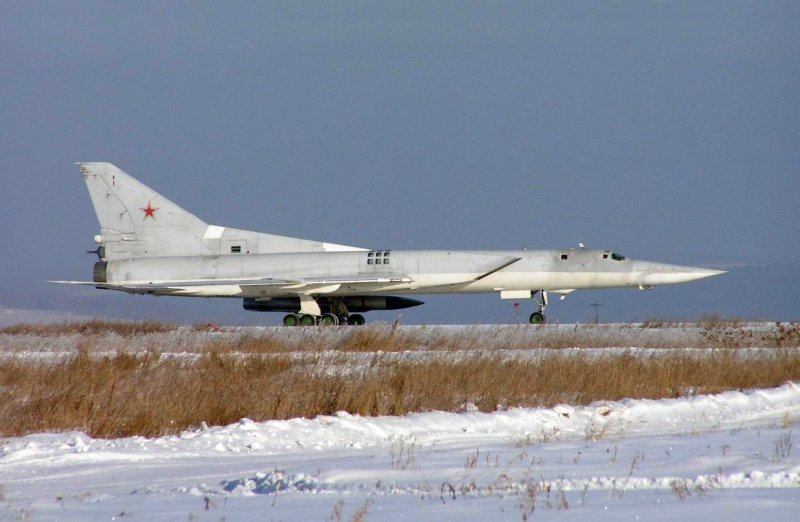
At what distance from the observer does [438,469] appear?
6520 mm

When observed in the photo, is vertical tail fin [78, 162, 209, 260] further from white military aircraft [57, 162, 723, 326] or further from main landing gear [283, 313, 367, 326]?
main landing gear [283, 313, 367, 326]

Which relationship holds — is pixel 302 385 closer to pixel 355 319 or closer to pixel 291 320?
pixel 291 320

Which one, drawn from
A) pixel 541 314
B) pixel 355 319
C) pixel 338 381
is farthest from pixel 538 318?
pixel 338 381

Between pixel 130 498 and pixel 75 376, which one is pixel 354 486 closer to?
pixel 130 498

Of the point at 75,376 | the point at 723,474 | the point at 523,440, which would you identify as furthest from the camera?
the point at 75,376

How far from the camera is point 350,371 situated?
1239cm

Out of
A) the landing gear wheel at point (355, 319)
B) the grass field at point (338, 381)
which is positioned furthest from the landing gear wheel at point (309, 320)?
the grass field at point (338, 381)

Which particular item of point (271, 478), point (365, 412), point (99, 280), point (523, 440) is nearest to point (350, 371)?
point (365, 412)

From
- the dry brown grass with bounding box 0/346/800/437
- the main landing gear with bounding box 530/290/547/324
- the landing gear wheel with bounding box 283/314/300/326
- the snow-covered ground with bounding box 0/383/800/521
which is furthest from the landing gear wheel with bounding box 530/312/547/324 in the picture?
the snow-covered ground with bounding box 0/383/800/521

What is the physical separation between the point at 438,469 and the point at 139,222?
2128 centimetres

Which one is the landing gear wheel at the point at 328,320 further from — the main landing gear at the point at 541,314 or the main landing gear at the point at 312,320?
the main landing gear at the point at 541,314

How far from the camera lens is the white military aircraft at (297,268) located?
974 inches

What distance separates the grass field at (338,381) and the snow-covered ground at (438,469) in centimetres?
59

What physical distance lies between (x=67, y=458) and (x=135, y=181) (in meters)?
20.0
